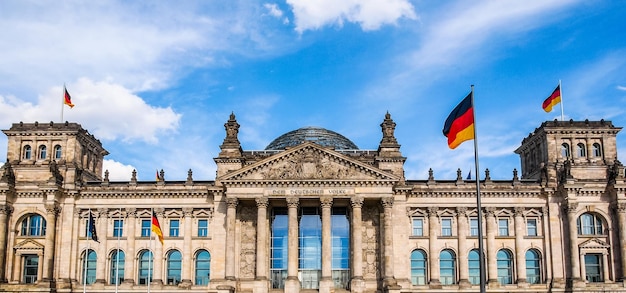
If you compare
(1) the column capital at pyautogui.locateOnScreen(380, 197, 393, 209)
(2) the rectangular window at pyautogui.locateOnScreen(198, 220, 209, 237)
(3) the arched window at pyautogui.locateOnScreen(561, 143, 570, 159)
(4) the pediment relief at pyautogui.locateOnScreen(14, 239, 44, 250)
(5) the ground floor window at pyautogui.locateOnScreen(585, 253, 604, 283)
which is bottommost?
(5) the ground floor window at pyautogui.locateOnScreen(585, 253, 604, 283)

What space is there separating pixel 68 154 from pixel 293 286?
2840 centimetres

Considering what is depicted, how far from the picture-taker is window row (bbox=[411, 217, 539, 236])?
71.8m

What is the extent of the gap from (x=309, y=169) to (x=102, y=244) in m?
22.9

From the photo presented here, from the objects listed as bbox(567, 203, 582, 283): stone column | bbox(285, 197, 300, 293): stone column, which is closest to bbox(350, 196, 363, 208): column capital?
bbox(285, 197, 300, 293): stone column

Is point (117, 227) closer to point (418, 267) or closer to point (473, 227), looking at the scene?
point (418, 267)

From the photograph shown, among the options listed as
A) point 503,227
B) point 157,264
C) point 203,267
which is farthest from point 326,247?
point 503,227

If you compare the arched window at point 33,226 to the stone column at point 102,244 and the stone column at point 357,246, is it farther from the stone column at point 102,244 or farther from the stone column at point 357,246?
the stone column at point 357,246

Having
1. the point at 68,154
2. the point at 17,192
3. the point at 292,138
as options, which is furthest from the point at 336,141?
the point at 17,192

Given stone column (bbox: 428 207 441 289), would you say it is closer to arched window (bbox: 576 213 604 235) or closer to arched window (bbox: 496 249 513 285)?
arched window (bbox: 496 249 513 285)

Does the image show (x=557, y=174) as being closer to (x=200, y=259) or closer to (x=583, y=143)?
(x=583, y=143)

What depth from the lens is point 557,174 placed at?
72.2 metres

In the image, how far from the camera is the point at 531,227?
71875mm

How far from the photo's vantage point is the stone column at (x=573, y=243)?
68.8m

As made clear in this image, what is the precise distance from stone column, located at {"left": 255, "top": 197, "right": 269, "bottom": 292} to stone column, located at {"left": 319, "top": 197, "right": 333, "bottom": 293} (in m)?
5.57
